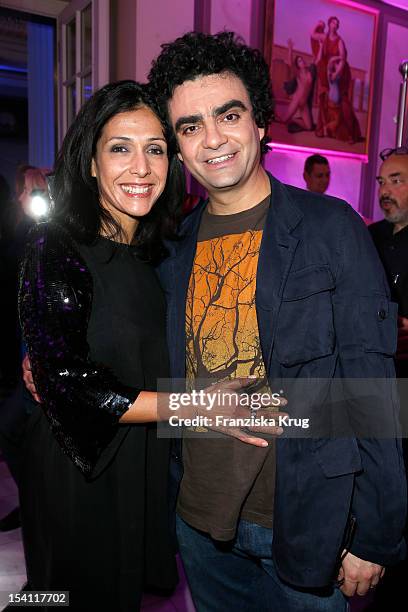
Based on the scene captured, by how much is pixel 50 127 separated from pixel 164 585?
5351 millimetres

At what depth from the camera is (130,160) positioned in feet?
5.31

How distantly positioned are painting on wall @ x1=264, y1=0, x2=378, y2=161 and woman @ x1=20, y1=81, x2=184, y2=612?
3736 mm

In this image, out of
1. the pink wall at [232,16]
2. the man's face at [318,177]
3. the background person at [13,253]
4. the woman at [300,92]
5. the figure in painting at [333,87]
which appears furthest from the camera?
the figure in painting at [333,87]

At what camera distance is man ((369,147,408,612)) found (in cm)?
248

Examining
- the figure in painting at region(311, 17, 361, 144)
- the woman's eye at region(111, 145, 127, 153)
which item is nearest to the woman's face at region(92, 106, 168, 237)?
the woman's eye at region(111, 145, 127, 153)

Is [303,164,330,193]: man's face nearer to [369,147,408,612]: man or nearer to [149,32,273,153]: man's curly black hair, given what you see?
[369,147,408,612]: man

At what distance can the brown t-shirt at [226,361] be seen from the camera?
1.40 metres

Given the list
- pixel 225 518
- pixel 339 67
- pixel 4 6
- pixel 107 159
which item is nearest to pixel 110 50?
pixel 4 6

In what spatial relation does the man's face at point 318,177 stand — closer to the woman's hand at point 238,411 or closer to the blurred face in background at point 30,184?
the blurred face in background at point 30,184

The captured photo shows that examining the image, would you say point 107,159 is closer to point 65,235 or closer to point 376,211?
point 65,235

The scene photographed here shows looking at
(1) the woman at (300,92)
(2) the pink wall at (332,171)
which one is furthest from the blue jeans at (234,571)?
(1) the woman at (300,92)

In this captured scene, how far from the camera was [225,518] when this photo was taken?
1.40 m

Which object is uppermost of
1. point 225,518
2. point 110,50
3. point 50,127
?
point 110,50

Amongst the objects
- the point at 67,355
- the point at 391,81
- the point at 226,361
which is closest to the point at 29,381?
the point at 67,355
